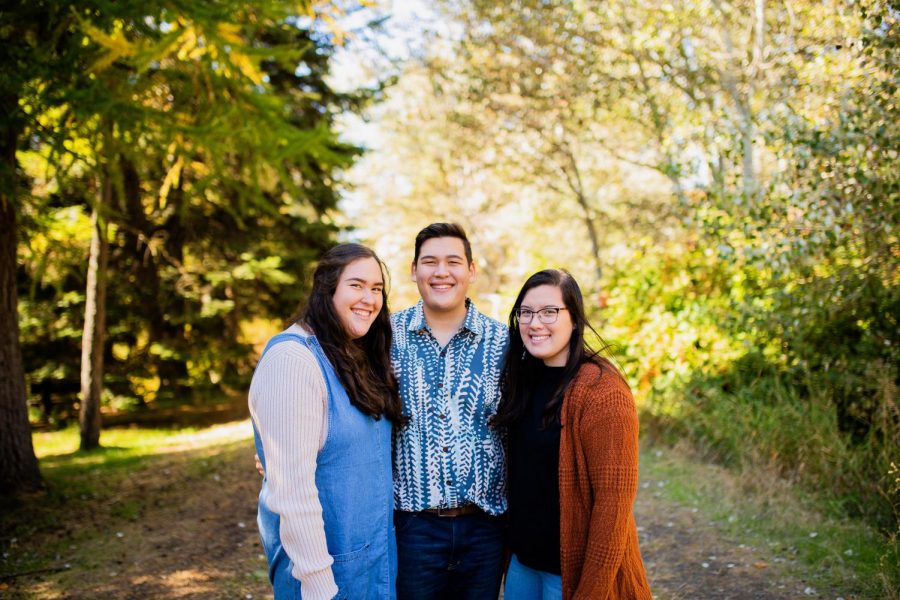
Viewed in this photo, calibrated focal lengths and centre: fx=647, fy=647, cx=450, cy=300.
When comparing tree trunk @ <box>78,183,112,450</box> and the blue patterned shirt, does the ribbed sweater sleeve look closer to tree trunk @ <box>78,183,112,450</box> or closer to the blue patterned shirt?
the blue patterned shirt

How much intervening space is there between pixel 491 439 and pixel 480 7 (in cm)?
964

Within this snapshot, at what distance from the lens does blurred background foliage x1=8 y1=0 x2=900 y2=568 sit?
4.83 meters

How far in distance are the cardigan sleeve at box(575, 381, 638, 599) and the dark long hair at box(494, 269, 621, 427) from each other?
18 centimetres

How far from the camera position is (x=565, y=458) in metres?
2.11

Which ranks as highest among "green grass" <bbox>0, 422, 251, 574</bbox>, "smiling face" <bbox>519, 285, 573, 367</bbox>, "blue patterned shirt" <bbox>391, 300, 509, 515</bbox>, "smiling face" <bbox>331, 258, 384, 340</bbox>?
"smiling face" <bbox>331, 258, 384, 340</bbox>

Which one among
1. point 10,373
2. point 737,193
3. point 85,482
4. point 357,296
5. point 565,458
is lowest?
point 85,482

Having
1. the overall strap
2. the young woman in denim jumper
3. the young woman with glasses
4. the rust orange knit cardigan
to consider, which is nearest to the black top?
the young woman with glasses

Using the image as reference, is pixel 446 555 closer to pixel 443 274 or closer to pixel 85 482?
pixel 443 274

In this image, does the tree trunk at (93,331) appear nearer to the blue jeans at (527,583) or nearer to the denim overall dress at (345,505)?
the denim overall dress at (345,505)

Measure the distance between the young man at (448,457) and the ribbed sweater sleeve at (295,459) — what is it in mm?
535

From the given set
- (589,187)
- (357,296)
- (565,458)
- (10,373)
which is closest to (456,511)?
(565,458)

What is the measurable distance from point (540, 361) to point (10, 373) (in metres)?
5.26

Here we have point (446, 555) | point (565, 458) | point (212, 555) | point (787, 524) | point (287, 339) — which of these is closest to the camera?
point (287, 339)

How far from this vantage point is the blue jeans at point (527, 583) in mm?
2217
